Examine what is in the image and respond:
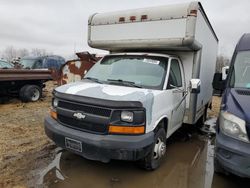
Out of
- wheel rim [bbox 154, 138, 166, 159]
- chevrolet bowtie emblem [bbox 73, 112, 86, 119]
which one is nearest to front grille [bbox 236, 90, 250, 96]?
wheel rim [bbox 154, 138, 166, 159]

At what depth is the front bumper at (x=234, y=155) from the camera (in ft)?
10.3

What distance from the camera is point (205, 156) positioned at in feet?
17.5

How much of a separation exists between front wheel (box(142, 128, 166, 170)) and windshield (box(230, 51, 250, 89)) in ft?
4.89

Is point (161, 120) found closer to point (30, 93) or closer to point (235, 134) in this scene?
point (235, 134)

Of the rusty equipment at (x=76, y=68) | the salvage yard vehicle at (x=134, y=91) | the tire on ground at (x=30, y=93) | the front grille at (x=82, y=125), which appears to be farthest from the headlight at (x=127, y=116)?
the tire on ground at (x=30, y=93)

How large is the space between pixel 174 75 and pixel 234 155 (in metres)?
2.19

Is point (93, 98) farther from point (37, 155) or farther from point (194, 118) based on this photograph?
point (194, 118)

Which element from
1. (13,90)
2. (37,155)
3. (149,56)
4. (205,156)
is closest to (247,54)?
(149,56)

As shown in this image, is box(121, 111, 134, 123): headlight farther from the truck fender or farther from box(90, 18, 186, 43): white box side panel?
box(90, 18, 186, 43): white box side panel

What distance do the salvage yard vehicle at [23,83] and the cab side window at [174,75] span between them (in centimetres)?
661

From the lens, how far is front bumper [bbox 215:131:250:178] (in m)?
3.15

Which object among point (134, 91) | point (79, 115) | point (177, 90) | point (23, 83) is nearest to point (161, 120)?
point (134, 91)

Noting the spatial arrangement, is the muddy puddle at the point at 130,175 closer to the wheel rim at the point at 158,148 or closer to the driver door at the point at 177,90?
the wheel rim at the point at 158,148

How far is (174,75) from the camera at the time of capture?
16.5 ft
